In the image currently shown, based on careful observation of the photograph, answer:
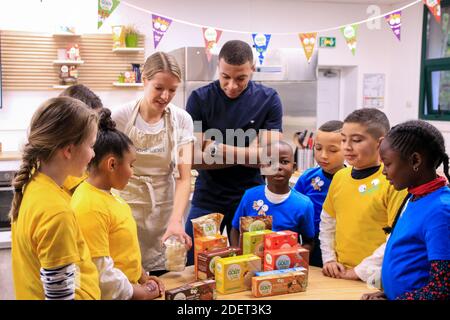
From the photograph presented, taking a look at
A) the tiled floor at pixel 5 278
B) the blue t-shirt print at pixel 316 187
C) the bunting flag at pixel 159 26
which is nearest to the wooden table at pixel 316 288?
the blue t-shirt print at pixel 316 187

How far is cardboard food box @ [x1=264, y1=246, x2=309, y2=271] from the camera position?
5.49ft

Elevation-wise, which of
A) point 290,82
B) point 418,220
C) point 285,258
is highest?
point 290,82

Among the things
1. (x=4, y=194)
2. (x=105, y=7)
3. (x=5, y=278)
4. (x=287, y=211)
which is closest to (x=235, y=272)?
(x=287, y=211)

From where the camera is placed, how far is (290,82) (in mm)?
5219

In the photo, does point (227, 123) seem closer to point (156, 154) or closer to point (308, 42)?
point (156, 154)

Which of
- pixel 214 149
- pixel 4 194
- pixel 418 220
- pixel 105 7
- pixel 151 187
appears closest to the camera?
pixel 418 220

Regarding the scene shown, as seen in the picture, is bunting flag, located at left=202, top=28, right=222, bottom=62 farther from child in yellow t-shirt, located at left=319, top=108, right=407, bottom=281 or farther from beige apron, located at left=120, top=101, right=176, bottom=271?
child in yellow t-shirt, located at left=319, top=108, right=407, bottom=281

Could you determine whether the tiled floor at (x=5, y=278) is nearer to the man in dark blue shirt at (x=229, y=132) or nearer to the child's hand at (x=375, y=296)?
the man in dark blue shirt at (x=229, y=132)

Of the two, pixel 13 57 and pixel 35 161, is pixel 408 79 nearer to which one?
pixel 13 57

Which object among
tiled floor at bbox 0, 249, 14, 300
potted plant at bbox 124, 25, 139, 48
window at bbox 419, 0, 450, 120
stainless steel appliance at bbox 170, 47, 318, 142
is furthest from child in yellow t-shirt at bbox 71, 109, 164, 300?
window at bbox 419, 0, 450, 120

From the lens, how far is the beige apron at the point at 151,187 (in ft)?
6.72

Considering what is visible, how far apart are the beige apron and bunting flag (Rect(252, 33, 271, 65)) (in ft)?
9.49

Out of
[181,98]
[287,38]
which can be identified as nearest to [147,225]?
[181,98]

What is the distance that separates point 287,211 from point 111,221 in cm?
88
